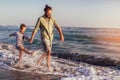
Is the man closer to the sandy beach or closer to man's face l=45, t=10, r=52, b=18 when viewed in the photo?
man's face l=45, t=10, r=52, b=18

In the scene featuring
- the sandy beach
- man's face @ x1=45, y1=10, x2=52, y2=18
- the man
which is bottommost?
the sandy beach

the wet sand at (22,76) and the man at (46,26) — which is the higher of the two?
the man at (46,26)

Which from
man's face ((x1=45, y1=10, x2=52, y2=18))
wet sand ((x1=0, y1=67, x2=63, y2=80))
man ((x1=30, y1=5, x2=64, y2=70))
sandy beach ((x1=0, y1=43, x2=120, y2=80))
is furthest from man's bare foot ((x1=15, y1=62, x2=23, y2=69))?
man's face ((x1=45, y1=10, x2=52, y2=18))

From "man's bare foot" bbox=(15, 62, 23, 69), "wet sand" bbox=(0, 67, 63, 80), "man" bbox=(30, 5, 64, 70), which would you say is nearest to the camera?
"wet sand" bbox=(0, 67, 63, 80)

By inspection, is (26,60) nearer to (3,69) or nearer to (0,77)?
(3,69)

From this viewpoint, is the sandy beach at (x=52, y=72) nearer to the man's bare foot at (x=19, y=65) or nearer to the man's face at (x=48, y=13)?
the man's bare foot at (x=19, y=65)

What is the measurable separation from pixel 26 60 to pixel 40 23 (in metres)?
3.90

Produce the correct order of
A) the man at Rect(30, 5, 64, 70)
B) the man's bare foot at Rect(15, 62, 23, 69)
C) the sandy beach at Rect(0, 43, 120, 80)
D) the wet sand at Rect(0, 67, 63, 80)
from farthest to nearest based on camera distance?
the man's bare foot at Rect(15, 62, 23, 69)
the man at Rect(30, 5, 64, 70)
the sandy beach at Rect(0, 43, 120, 80)
the wet sand at Rect(0, 67, 63, 80)

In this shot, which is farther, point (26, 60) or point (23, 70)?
point (26, 60)

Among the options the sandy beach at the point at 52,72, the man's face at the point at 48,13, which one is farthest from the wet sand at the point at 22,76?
the man's face at the point at 48,13

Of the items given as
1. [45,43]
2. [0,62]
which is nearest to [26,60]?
[0,62]

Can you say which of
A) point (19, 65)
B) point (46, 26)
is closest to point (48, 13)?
point (46, 26)

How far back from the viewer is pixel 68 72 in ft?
40.1

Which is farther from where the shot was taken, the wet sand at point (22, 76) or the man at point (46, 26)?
the man at point (46, 26)
